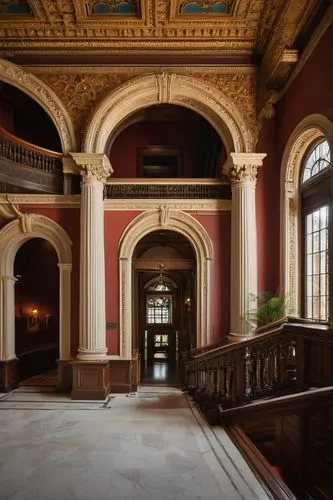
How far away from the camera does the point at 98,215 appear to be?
8.52 m

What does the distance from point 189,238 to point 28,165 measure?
3904 millimetres

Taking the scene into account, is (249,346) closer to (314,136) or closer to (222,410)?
(222,410)

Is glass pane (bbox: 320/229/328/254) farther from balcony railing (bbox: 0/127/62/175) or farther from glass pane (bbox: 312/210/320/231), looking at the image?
balcony railing (bbox: 0/127/62/175)

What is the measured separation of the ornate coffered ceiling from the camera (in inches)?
305

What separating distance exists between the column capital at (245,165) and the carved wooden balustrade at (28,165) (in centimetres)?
393

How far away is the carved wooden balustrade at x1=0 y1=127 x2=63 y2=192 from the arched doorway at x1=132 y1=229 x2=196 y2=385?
2.91 metres

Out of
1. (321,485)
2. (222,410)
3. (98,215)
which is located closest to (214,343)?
(222,410)

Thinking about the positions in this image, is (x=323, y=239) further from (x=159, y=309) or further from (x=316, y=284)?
(x=159, y=309)

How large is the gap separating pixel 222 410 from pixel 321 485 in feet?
8.66

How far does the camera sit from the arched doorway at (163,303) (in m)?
10.2

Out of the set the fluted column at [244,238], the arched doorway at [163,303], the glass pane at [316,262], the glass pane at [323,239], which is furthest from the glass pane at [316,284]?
the arched doorway at [163,303]

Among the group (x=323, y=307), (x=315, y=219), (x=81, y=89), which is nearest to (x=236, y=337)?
(x=323, y=307)

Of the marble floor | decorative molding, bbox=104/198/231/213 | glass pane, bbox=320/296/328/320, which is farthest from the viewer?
decorative molding, bbox=104/198/231/213

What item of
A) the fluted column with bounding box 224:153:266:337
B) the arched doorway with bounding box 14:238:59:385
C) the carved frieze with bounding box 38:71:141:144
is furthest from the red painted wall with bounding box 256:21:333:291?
the arched doorway with bounding box 14:238:59:385
